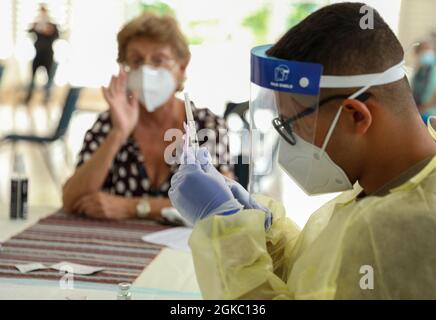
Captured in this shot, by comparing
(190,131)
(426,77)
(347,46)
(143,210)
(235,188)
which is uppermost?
(347,46)

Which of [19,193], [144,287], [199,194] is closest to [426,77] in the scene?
[19,193]

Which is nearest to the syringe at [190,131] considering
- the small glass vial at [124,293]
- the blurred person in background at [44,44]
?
the small glass vial at [124,293]

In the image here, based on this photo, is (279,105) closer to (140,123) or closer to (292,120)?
(292,120)

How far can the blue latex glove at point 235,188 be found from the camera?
1.24 metres

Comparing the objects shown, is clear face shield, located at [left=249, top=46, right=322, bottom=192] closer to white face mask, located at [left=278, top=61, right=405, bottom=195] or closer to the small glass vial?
white face mask, located at [left=278, top=61, right=405, bottom=195]

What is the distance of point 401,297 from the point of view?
3.30ft

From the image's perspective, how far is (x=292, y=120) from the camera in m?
1.19

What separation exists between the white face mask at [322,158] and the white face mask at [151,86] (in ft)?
4.02

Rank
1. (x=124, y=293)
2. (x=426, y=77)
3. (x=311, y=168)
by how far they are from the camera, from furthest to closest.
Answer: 1. (x=426, y=77)
2. (x=124, y=293)
3. (x=311, y=168)

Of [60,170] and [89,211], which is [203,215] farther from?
[60,170]

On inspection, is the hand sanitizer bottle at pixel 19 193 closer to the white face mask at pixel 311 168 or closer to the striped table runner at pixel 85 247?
the striped table runner at pixel 85 247

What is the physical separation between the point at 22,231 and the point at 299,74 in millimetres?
1244

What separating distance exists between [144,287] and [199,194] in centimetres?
57
